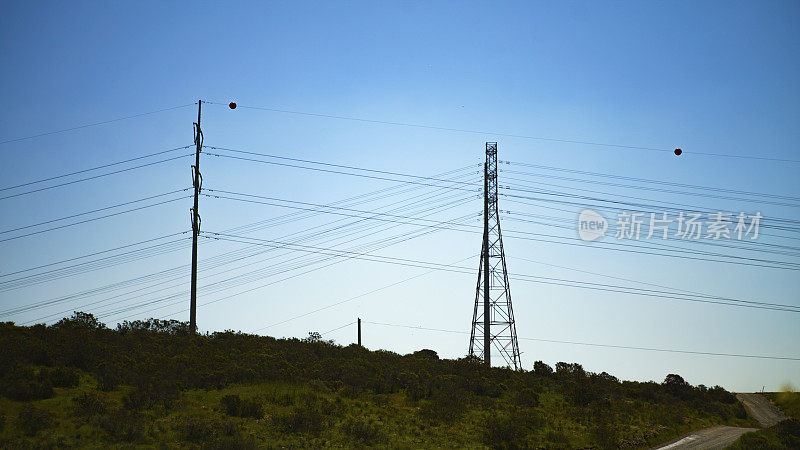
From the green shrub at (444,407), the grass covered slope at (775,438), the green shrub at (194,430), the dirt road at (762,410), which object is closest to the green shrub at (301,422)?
the green shrub at (194,430)

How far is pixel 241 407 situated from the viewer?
1068 inches

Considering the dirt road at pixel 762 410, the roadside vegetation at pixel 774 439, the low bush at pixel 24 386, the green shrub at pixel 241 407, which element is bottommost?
the dirt road at pixel 762 410

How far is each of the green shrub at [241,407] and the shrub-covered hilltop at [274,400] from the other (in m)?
0.05

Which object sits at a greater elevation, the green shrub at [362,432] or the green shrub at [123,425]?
the green shrub at [123,425]

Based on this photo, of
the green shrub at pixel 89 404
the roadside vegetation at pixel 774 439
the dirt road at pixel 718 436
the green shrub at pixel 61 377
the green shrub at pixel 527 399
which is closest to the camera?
A: the green shrub at pixel 89 404

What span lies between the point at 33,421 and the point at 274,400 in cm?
1090

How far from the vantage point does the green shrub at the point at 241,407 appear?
27.0 metres

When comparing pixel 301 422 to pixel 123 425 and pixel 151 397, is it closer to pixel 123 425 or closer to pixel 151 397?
pixel 151 397

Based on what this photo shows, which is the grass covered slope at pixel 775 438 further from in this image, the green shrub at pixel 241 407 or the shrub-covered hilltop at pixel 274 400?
the green shrub at pixel 241 407

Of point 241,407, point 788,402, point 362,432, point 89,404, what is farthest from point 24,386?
point 788,402

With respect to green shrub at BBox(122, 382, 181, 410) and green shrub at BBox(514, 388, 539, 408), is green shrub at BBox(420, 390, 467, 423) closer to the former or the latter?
green shrub at BBox(514, 388, 539, 408)

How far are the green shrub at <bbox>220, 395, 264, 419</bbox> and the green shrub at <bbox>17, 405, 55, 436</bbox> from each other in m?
7.21

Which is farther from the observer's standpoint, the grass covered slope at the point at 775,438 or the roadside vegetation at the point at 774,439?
the grass covered slope at the point at 775,438

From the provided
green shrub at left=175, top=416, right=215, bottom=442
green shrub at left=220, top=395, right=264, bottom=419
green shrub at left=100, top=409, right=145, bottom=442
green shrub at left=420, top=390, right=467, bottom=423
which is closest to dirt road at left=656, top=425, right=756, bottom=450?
green shrub at left=420, top=390, right=467, bottom=423
